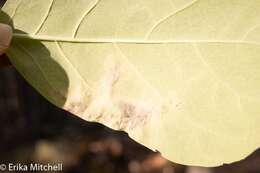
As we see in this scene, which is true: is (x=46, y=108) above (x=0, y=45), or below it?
below

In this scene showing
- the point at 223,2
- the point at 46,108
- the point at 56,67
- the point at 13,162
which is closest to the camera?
the point at 223,2

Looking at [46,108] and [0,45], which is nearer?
[0,45]

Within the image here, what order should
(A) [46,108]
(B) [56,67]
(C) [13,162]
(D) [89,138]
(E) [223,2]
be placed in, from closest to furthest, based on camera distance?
(E) [223,2], (B) [56,67], (C) [13,162], (A) [46,108], (D) [89,138]

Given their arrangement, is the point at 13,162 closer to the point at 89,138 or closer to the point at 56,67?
the point at 89,138

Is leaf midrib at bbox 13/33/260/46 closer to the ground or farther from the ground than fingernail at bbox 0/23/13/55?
closer to the ground

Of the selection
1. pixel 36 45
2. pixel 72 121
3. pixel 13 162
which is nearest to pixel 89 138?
pixel 72 121

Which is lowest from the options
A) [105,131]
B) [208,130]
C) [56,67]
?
[105,131]

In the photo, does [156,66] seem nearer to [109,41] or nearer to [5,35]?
[109,41]

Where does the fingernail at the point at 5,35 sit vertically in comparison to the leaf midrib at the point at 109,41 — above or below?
above
